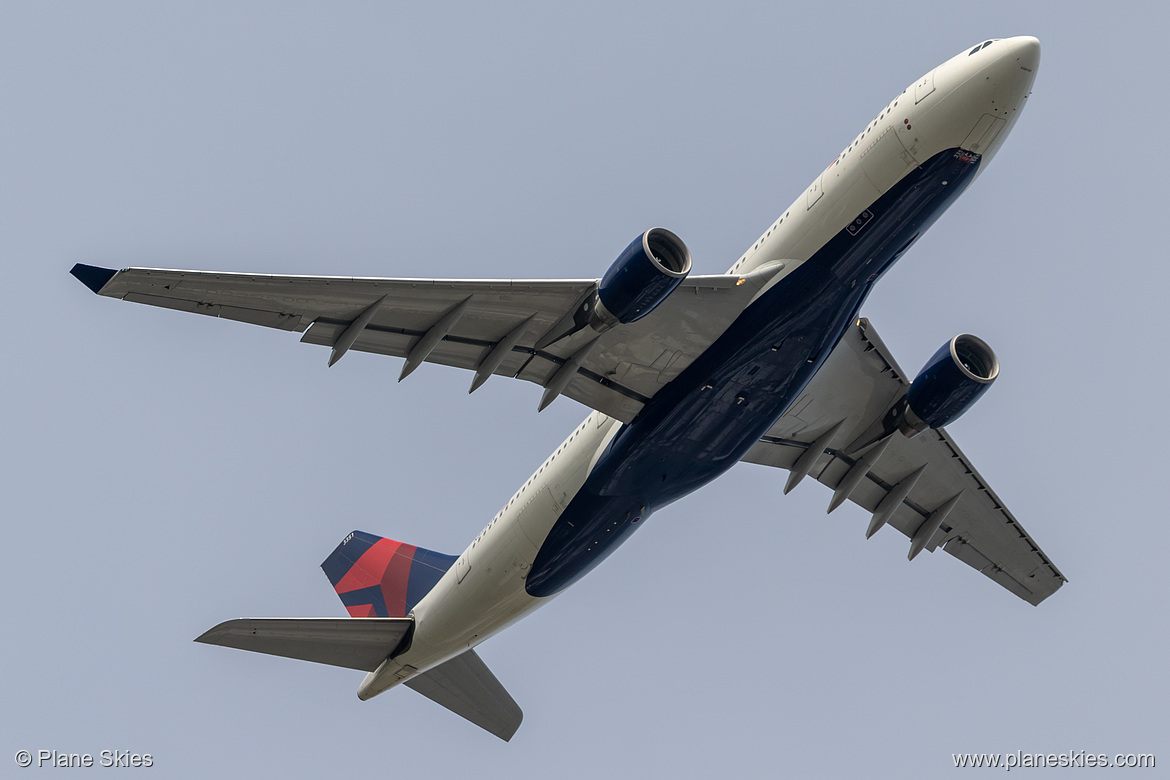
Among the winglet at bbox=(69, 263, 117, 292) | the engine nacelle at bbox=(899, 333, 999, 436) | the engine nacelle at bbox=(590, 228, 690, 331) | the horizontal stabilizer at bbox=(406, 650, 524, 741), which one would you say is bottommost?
the horizontal stabilizer at bbox=(406, 650, 524, 741)

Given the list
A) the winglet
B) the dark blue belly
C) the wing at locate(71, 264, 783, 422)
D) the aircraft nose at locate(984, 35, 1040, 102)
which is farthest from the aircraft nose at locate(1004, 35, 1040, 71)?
the winglet

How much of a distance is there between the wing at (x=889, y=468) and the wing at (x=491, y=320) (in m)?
4.20

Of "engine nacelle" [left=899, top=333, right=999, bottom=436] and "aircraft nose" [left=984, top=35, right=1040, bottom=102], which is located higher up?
"aircraft nose" [left=984, top=35, right=1040, bottom=102]

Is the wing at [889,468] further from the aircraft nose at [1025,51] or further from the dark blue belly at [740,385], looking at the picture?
the aircraft nose at [1025,51]

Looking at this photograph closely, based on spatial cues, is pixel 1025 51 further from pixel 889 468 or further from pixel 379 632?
pixel 379 632

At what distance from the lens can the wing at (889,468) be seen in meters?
28.0

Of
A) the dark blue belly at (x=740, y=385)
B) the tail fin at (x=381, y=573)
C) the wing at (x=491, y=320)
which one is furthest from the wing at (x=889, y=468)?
the tail fin at (x=381, y=573)

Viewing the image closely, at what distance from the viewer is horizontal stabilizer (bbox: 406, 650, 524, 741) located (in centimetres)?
3183

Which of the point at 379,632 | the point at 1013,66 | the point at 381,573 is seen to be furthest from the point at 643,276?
the point at 381,573

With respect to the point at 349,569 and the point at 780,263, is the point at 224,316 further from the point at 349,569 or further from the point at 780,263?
the point at 349,569

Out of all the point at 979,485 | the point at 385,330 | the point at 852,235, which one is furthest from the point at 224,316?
the point at 979,485

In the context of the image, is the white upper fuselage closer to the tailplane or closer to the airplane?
the airplane

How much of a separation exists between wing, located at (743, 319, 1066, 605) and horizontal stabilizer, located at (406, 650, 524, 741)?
877 centimetres

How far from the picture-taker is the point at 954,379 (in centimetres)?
2614
